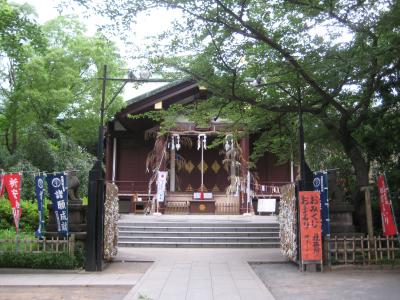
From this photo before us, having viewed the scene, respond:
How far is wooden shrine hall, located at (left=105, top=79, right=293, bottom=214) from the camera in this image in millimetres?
22828

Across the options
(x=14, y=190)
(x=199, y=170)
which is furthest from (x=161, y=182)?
(x=14, y=190)

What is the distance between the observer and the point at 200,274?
9.98m

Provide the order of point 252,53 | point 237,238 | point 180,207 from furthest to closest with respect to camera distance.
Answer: point 180,207, point 237,238, point 252,53

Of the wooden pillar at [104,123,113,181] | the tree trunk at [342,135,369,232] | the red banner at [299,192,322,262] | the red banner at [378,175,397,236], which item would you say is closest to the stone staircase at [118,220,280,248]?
the tree trunk at [342,135,369,232]

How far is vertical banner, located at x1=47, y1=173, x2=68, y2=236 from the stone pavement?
8.14 ft

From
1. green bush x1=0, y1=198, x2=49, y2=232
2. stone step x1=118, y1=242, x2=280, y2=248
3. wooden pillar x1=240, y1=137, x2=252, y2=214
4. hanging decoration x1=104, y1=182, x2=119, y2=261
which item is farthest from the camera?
wooden pillar x1=240, y1=137, x2=252, y2=214

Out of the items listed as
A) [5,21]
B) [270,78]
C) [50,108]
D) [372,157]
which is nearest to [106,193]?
[5,21]

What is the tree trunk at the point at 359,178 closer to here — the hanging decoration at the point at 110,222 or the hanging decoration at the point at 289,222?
the hanging decoration at the point at 289,222

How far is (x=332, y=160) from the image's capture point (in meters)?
16.9

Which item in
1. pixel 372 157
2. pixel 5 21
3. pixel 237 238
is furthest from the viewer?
pixel 237 238

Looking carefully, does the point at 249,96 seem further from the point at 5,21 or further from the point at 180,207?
the point at 180,207

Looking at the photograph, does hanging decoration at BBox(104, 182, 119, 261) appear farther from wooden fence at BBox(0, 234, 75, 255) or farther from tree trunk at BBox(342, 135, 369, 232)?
tree trunk at BBox(342, 135, 369, 232)

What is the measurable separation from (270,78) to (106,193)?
5713 millimetres

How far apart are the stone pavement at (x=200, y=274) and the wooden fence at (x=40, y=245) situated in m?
2.11
